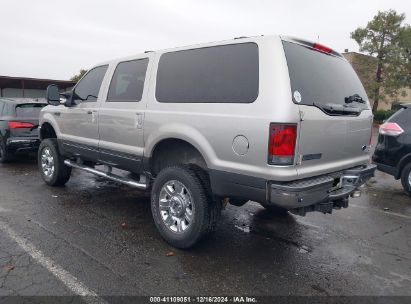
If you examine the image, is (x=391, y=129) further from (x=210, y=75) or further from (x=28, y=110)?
(x=28, y=110)

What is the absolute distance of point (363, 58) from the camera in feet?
96.7

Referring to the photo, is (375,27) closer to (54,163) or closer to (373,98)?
(373,98)

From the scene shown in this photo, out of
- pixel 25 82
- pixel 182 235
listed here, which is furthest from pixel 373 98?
pixel 182 235

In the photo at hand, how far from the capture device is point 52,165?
246 inches

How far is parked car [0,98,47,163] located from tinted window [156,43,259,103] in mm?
5432

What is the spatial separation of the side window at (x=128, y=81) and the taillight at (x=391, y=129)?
4.69 m

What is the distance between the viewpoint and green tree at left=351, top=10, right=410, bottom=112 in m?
28.1

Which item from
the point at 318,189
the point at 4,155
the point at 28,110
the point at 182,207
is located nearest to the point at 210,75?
the point at 182,207

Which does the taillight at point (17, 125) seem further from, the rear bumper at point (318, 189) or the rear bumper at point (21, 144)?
the rear bumper at point (318, 189)

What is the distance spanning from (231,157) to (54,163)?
4.00 metres

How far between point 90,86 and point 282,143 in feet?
11.5

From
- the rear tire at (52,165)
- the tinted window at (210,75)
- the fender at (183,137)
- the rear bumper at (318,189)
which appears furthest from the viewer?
the rear tire at (52,165)

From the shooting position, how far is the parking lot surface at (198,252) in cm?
313

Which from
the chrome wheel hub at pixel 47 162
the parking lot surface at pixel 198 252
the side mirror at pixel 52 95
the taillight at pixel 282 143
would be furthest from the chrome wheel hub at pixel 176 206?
the chrome wheel hub at pixel 47 162
